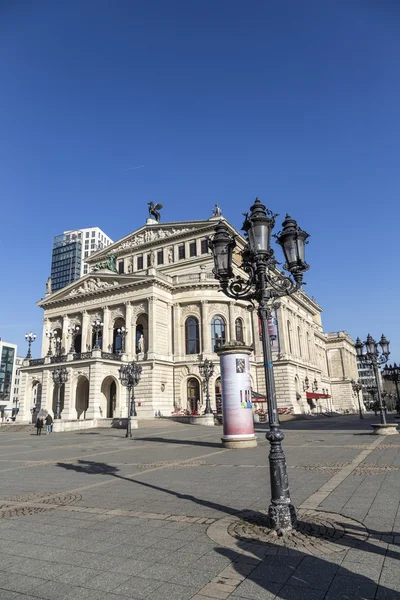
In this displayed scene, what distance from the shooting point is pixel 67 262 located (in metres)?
156

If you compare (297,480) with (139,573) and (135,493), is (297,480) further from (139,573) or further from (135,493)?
(139,573)

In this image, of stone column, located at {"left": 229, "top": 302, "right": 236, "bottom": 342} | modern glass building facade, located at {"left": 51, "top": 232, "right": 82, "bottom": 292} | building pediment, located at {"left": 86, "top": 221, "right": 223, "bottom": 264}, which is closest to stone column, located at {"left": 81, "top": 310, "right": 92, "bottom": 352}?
building pediment, located at {"left": 86, "top": 221, "right": 223, "bottom": 264}

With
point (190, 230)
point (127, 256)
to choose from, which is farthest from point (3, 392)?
point (190, 230)

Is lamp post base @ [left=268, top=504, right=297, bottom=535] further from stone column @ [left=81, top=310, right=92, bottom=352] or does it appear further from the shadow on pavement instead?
stone column @ [left=81, top=310, right=92, bottom=352]

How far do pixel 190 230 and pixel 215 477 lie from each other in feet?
153

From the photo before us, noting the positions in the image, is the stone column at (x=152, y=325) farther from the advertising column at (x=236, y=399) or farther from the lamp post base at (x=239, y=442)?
the lamp post base at (x=239, y=442)

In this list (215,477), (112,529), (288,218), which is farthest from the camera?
(215,477)

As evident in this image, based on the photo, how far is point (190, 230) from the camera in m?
54.6

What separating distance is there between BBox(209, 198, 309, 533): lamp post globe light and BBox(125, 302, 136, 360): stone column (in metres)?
38.3

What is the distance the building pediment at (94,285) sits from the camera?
1866 inches

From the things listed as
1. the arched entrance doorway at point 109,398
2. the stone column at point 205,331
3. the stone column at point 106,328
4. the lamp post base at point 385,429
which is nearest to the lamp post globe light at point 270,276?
the lamp post base at point 385,429

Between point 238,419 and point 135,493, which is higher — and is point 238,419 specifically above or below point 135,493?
above

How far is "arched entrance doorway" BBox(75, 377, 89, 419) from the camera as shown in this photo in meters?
43.4

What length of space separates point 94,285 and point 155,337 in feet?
37.5
